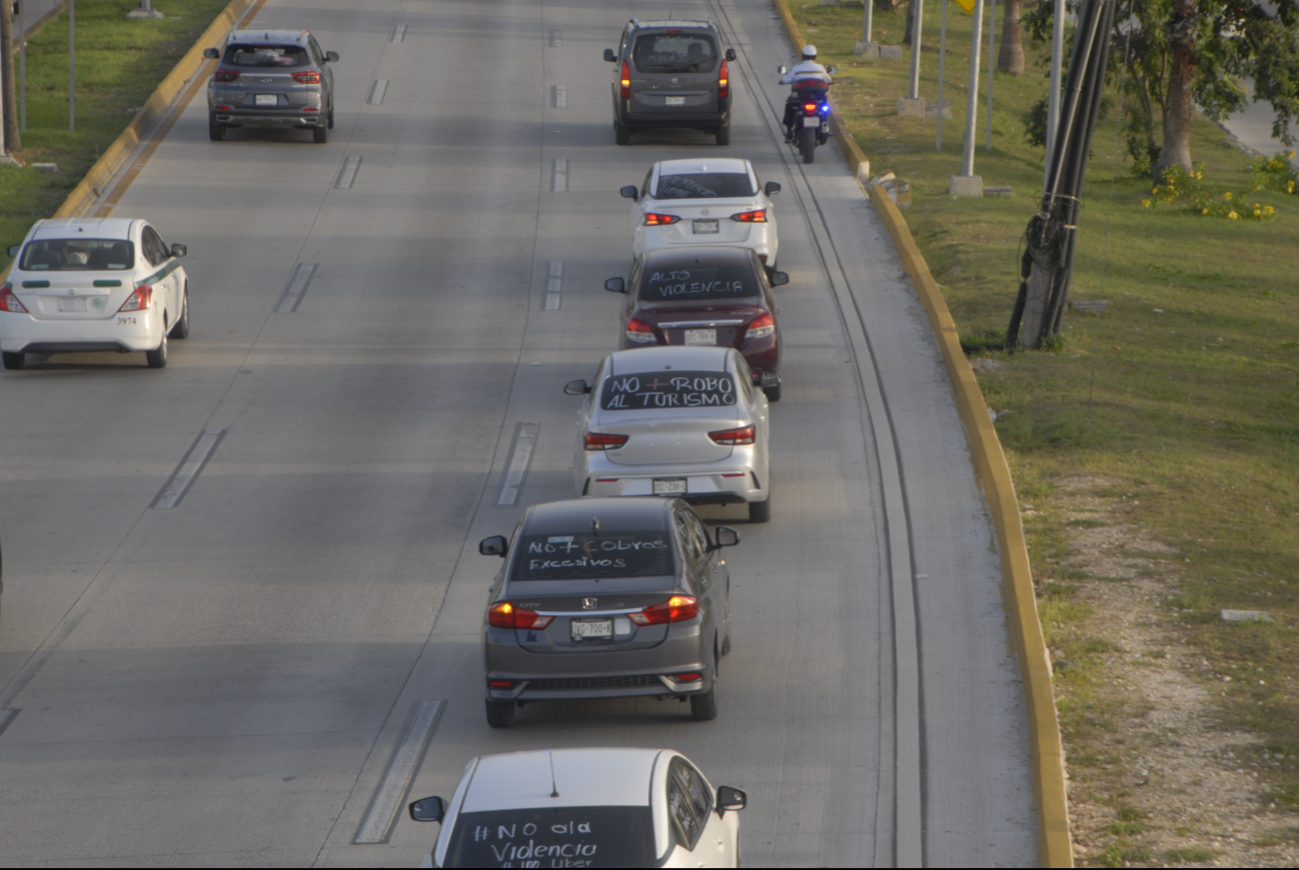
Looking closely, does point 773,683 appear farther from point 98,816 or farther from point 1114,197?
point 1114,197

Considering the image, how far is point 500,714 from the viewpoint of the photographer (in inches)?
443

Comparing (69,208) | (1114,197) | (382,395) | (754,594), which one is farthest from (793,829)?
(1114,197)

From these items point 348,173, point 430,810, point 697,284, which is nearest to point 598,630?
point 430,810

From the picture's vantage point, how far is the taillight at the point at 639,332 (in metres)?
18.4

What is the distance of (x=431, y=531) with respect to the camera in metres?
15.6

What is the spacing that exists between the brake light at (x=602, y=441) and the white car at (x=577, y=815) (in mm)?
7166

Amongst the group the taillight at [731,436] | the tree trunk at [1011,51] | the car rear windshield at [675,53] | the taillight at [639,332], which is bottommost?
the taillight at [731,436]

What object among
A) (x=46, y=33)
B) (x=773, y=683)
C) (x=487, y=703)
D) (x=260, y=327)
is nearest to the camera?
(x=487, y=703)

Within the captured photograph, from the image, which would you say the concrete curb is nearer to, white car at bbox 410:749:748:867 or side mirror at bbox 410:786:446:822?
white car at bbox 410:749:748:867

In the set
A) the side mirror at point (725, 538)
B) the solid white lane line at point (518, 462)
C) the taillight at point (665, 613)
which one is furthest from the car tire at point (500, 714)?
the solid white lane line at point (518, 462)

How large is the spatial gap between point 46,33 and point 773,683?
39.7 m

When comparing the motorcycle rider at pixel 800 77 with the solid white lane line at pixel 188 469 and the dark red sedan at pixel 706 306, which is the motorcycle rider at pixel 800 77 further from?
the solid white lane line at pixel 188 469

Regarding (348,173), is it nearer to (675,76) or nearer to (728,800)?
(675,76)

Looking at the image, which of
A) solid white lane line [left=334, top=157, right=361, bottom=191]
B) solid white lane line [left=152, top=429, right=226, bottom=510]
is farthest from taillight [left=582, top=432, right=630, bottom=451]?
→ solid white lane line [left=334, top=157, right=361, bottom=191]
